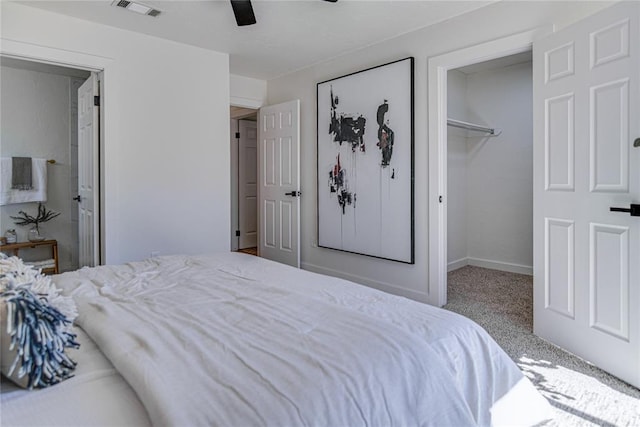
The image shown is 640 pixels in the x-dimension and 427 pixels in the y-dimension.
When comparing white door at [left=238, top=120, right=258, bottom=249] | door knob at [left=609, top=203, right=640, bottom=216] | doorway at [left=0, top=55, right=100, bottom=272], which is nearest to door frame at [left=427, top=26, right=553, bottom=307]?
door knob at [left=609, top=203, right=640, bottom=216]

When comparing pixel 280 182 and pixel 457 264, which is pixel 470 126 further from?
pixel 280 182

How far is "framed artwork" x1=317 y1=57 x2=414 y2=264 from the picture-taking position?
3529mm

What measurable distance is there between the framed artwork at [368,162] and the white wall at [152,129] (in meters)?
1.10

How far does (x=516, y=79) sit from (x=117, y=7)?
4252mm

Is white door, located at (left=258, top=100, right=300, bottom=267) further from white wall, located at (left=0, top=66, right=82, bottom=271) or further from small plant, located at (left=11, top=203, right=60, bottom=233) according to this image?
small plant, located at (left=11, top=203, right=60, bottom=233)

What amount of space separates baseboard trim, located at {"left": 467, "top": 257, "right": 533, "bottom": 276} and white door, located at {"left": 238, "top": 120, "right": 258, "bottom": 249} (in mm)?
3445

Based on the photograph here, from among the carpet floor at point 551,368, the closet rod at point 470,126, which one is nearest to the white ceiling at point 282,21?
the closet rod at point 470,126

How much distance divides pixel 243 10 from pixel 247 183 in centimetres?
419

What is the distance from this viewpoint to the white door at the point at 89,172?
3426 mm

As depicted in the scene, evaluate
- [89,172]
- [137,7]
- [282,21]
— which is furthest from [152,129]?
[282,21]

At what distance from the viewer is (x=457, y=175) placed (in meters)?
5.01

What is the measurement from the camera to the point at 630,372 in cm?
202

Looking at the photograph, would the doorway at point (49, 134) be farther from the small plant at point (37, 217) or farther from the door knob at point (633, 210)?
the door knob at point (633, 210)

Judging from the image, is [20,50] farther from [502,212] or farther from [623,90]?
[502,212]
